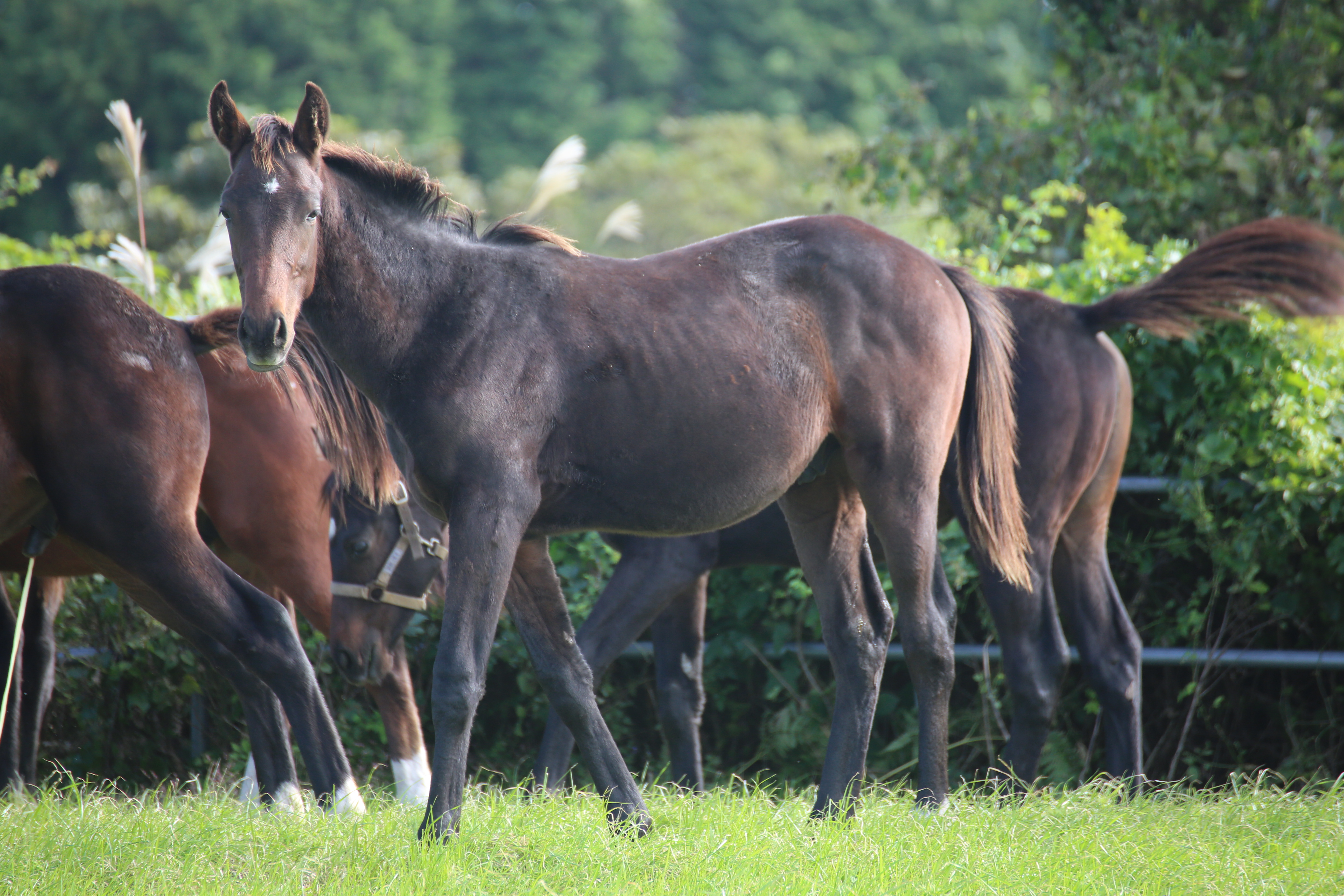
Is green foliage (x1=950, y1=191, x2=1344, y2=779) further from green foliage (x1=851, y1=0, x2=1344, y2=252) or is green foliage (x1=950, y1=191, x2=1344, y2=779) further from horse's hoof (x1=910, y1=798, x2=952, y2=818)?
green foliage (x1=851, y1=0, x2=1344, y2=252)

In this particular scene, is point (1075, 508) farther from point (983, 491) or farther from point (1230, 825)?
point (1230, 825)

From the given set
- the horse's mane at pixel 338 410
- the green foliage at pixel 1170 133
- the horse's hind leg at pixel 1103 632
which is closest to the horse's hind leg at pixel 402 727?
the horse's mane at pixel 338 410

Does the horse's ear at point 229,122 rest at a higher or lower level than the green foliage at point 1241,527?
higher

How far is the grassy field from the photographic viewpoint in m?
2.92

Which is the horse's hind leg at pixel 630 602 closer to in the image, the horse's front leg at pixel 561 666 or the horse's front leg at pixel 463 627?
the horse's front leg at pixel 561 666

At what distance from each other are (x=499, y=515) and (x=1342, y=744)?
3.94 metres

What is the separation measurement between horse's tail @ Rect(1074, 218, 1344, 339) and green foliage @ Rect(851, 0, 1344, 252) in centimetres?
329

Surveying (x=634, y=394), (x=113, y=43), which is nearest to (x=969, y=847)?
(x=634, y=394)

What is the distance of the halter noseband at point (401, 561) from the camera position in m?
4.59

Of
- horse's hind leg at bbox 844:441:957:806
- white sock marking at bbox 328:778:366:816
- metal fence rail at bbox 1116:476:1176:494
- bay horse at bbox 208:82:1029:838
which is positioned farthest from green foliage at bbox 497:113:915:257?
white sock marking at bbox 328:778:366:816

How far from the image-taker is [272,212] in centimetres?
300

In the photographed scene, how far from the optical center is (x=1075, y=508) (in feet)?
16.3

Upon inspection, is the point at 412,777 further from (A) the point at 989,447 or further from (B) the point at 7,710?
(A) the point at 989,447

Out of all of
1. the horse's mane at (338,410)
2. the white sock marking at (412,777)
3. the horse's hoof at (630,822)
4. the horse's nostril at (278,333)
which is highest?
the horse's nostril at (278,333)
